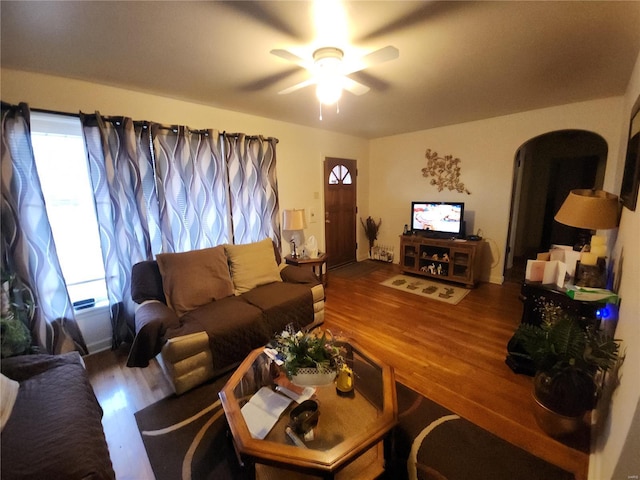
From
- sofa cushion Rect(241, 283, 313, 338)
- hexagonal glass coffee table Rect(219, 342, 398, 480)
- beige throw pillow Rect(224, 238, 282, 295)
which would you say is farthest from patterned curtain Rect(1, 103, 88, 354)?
hexagonal glass coffee table Rect(219, 342, 398, 480)

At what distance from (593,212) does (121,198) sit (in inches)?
140

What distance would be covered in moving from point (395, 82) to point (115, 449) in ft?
10.3

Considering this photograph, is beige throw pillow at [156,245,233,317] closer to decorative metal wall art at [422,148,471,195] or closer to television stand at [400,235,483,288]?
television stand at [400,235,483,288]

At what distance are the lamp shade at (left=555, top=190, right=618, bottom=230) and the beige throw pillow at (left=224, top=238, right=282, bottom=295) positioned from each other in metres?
2.44

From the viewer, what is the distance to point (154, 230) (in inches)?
99.6

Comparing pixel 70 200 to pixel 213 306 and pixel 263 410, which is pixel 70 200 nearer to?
pixel 213 306

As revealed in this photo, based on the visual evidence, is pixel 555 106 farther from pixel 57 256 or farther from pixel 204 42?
pixel 57 256

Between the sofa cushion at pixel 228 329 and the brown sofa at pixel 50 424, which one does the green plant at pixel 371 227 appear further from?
the brown sofa at pixel 50 424

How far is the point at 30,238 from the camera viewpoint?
1933mm

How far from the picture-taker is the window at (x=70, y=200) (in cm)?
205

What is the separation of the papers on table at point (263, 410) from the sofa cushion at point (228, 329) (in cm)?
58

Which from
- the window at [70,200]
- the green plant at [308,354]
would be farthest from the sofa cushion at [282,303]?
the window at [70,200]

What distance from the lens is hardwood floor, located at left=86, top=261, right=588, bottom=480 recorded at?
1.46 m

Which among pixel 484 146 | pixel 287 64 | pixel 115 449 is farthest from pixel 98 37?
pixel 484 146
